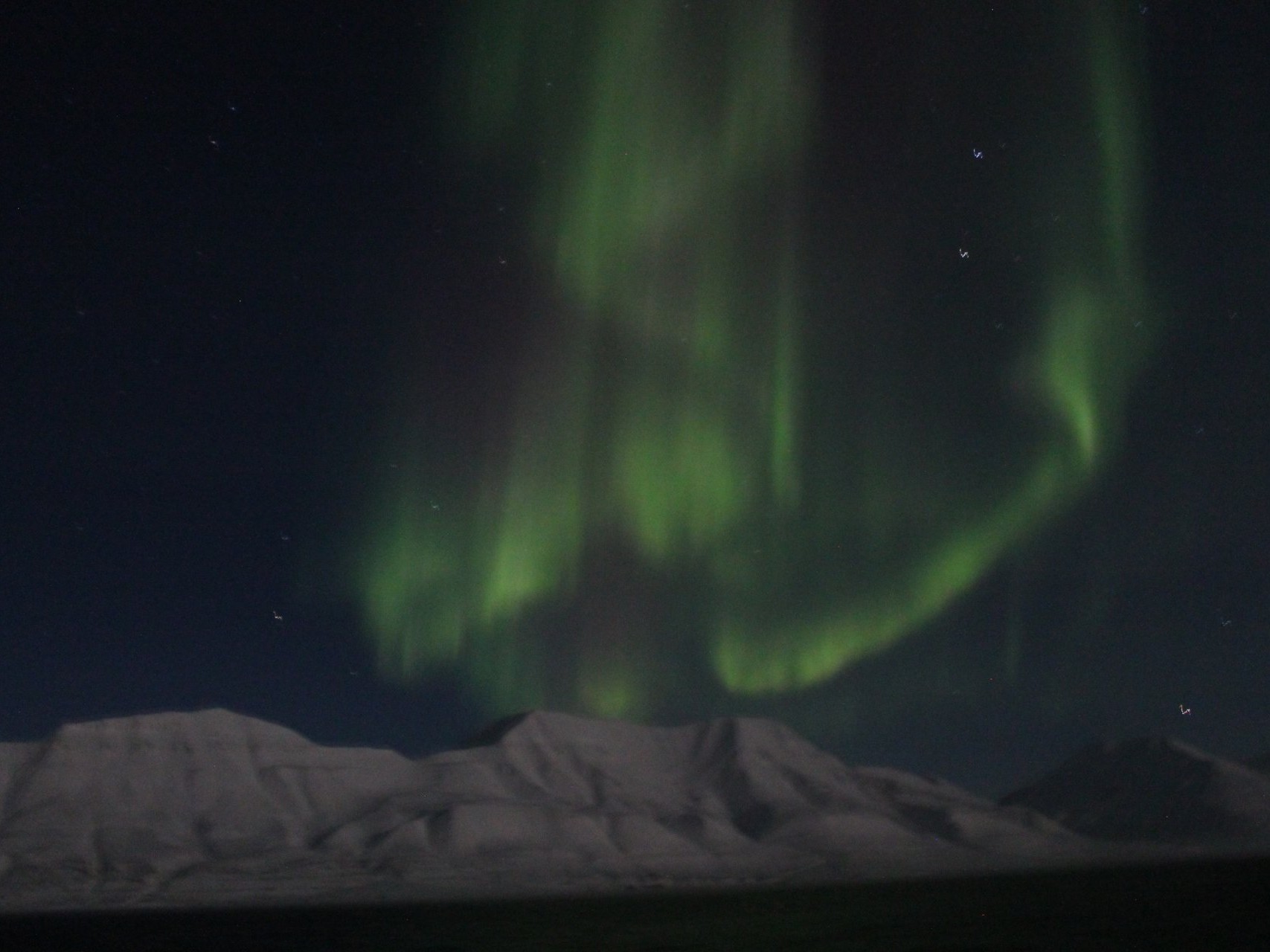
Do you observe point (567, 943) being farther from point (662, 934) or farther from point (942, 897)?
point (942, 897)

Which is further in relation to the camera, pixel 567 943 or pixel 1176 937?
pixel 567 943

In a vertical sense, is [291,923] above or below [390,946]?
below

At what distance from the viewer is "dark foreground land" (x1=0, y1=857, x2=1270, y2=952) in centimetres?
8494

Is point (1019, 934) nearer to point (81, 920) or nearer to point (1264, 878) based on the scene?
point (1264, 878)

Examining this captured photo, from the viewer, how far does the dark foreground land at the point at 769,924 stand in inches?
3344

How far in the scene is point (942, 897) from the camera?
549ft

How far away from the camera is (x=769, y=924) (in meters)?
114

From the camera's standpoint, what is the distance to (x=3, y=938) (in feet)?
454

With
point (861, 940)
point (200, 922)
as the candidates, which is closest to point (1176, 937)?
point (861, 940)

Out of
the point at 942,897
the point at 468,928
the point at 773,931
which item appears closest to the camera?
the point at 773,931

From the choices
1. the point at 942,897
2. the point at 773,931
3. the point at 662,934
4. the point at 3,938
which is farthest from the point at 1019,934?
the point at 3,938

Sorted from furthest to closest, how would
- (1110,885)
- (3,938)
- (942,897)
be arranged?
(1110,885)
(942,897)
(3,938)

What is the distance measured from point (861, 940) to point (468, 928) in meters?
51.9

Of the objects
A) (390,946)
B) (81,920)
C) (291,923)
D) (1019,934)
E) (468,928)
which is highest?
(1019,934)
